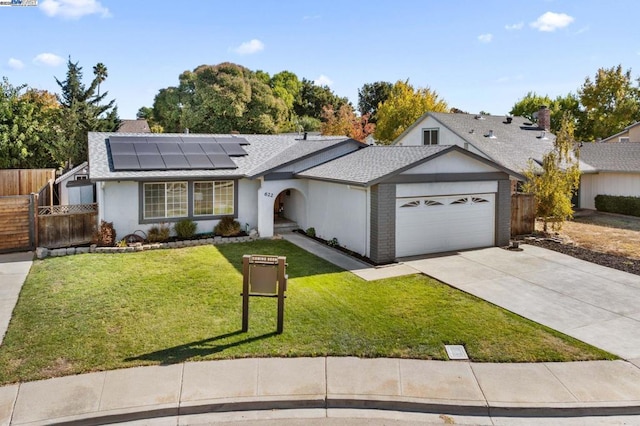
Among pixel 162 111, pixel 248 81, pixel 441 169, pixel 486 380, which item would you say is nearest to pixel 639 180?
pixel 441 169

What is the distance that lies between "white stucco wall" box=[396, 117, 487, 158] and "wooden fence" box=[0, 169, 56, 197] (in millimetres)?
21902

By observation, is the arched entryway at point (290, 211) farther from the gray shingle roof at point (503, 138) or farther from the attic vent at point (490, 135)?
the attic vent at point (490, 135)

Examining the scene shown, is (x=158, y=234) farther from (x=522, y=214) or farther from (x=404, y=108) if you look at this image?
(x=404, y=108)

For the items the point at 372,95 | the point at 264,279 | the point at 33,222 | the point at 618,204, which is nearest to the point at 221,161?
the point at 33,222

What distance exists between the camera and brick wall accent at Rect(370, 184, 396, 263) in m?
13.0

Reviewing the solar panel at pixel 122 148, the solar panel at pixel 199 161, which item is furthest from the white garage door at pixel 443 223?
the solar panel at pixel 122 148

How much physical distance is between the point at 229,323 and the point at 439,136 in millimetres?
22354

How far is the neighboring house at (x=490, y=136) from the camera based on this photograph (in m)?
24.8

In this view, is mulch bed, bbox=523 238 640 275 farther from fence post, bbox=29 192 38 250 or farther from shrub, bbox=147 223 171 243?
fence post, bbox=29 192 38 250

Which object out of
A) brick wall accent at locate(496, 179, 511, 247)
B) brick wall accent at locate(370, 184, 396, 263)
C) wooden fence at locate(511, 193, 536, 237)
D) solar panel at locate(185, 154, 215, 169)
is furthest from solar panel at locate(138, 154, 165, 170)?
wooden fence at locate(511, 193, 536, 237)

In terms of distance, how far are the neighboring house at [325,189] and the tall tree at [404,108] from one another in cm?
1784

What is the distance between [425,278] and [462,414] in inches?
234

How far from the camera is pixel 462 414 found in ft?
19.1

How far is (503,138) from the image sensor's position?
2723 centimetres
